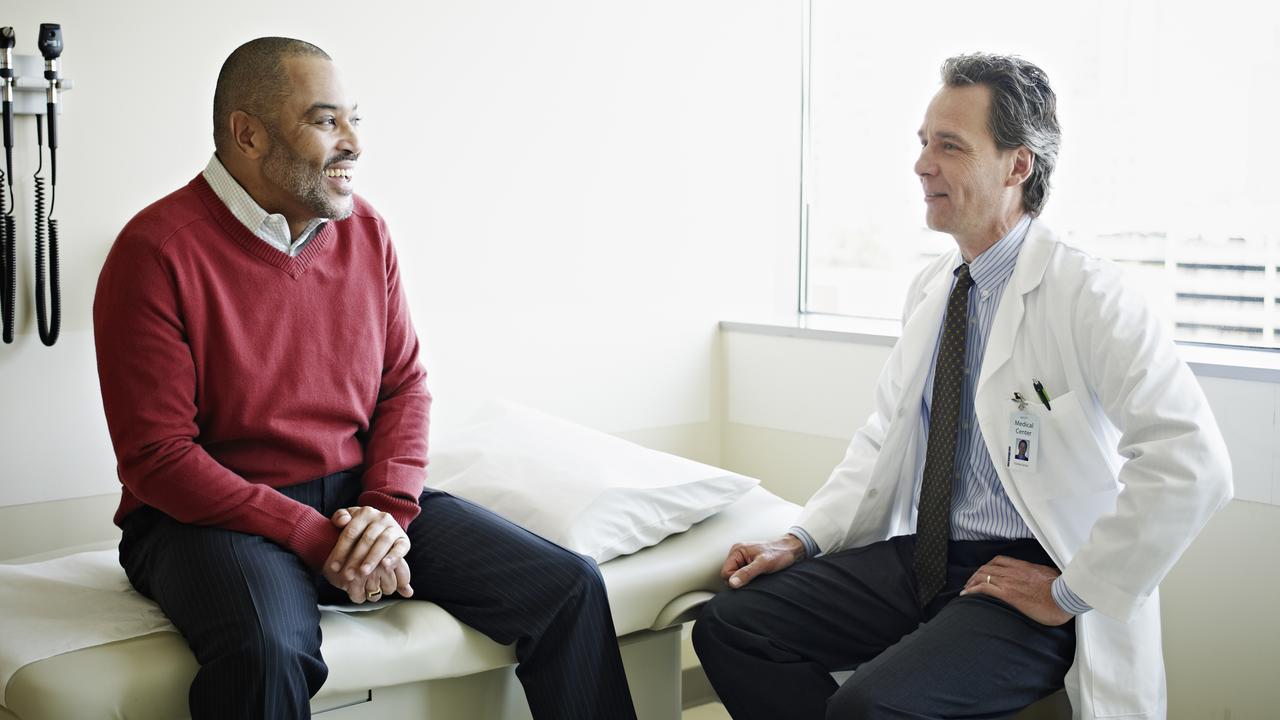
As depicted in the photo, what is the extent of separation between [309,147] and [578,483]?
813 mm

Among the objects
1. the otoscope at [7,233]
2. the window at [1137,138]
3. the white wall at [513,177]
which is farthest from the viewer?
the window at [1137,138]

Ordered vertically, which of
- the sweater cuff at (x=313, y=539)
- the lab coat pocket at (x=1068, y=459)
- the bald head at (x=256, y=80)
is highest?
the bald head at (x=256, y=80)

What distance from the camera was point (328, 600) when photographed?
186 cm

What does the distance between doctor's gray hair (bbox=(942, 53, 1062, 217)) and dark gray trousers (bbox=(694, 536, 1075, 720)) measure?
0.70 meters

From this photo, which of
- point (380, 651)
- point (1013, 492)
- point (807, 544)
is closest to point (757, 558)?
point (807, 544)

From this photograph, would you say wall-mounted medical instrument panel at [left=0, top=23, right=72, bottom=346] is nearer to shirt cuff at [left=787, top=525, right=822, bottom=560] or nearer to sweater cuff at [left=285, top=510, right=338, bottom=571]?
sweater cuff at [left=285, top=510, right=338, bottom=571]

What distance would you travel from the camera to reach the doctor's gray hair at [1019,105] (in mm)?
1929

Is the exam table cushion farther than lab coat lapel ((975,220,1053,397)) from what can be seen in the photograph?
No

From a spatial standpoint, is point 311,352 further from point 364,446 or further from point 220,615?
point 220,615

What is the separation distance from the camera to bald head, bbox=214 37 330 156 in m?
1.87

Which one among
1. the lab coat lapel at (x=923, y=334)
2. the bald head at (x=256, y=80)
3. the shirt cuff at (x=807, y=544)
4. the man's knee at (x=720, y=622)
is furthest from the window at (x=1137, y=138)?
the bald head at (x=256, y=80)

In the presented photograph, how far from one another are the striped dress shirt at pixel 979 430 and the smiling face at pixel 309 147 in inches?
45.6

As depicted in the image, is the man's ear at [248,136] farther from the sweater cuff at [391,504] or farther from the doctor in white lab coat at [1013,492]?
the doctor in white lab coat at [1013,492]

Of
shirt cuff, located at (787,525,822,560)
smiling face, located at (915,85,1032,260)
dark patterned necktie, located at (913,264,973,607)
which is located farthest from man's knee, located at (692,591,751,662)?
smiling face, located at (915,85,1032,260)
